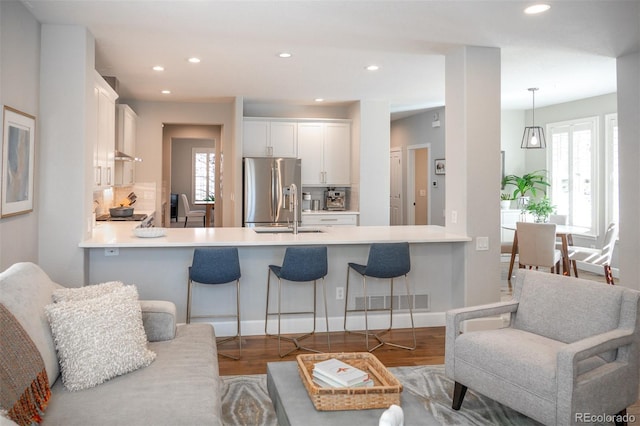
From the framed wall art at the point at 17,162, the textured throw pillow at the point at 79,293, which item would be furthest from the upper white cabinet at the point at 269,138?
the textured throw pillow at the point at 79,293

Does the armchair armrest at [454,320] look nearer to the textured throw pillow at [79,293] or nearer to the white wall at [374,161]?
the textured throw pillow at [79,293]

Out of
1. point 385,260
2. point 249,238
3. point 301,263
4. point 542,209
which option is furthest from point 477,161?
point 542,209

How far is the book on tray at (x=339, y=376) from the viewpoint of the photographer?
7.06 feet

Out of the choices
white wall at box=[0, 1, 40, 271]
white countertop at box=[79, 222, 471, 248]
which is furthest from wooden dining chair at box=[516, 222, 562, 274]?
white wall at box=[0, 1, 40, 271]

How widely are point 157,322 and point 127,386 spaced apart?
68 cm

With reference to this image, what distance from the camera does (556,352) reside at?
246 cm

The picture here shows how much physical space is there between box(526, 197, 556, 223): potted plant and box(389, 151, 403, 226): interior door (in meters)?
2.48

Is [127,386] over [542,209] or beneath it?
beneath

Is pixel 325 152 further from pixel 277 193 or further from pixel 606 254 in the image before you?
pixel 606 254

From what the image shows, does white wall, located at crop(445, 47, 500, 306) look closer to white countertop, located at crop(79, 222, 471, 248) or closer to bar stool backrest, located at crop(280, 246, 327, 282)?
white countertop, located at crop(79, 222, 471, 248)

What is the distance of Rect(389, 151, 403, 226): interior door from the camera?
383 inches

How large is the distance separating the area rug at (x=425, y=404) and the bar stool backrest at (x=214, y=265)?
0.78 metres

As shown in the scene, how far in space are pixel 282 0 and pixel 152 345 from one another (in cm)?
235

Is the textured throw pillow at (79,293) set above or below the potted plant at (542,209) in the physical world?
below
